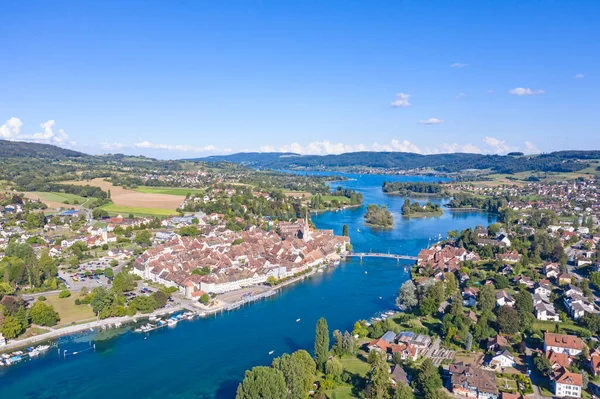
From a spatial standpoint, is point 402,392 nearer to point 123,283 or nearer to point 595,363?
point 595,363

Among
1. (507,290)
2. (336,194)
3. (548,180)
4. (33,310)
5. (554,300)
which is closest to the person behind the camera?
(33,310)

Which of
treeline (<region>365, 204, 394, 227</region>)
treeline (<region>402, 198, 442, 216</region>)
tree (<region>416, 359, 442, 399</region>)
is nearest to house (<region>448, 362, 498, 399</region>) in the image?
tree (<region>416, 359, 442, 399</region>)

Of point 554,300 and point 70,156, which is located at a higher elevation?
point 70,156

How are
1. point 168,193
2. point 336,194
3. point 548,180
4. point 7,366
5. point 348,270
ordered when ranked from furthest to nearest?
point 548,180 → point 336,194 → point 168,193 → point 348,270 → point 7,366

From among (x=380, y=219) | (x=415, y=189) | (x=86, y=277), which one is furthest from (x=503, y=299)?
(x=415, y=189)

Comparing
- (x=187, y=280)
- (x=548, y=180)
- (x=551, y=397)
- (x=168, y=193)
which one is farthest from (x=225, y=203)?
(x=548, y=180)

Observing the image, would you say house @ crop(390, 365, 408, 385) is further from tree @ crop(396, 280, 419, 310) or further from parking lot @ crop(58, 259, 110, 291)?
parking lot @ crop(58, 259, 110, 291)

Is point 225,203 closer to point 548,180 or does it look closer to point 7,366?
point 7,366
